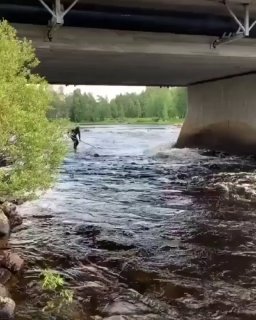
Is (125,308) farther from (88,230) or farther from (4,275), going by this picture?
(88,230)

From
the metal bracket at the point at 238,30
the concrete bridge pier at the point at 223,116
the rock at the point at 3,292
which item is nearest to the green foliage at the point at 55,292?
the rock at the point at 3,292

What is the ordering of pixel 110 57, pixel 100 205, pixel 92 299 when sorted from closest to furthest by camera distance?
pixel 92 299 → pixel 100 205 → pixel 110 57

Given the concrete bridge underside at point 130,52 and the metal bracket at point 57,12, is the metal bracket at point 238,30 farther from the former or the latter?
the metal bracket at point 57,12

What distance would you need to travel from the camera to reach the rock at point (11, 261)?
325 inches

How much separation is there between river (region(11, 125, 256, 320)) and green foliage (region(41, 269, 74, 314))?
5.8 inches

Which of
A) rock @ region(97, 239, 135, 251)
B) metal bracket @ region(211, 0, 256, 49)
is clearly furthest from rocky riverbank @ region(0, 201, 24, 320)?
metal bracket @ region(211, 0, 256, 49)

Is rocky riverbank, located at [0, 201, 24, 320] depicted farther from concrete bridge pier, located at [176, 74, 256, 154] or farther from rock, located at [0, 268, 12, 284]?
concrete bridge pier, located at [176, 74, 256, 154]

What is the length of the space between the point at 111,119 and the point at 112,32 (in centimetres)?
10469

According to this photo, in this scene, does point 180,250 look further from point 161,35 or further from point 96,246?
point 161,35

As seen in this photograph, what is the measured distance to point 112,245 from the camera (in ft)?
33.6

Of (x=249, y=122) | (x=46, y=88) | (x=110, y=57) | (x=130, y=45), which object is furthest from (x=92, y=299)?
(x=249, y=122)

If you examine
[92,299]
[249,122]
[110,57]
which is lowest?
[92,299]

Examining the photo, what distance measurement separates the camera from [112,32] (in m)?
14.9

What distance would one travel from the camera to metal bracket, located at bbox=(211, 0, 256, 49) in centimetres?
1417
